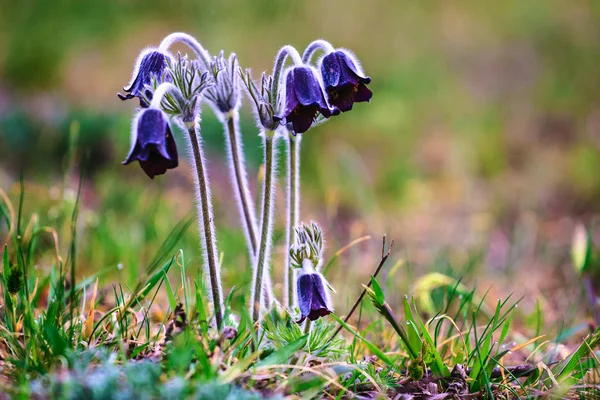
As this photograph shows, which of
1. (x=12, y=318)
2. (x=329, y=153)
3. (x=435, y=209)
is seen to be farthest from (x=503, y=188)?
(x=12, y=318)

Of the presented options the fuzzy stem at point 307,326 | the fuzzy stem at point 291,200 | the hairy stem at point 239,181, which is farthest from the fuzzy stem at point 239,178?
the fuzzy stem at point 307,326

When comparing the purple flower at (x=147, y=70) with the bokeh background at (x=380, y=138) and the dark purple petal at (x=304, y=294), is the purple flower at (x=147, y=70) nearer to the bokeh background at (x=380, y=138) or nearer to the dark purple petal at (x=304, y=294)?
the dark purple petal at (x=304, y=294)

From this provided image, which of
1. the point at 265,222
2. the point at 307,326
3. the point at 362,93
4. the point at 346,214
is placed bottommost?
the point at 346,214

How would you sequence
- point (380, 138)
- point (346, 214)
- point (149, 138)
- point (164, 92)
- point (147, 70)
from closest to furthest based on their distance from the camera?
point (149, 138) → point (164, 92) → point (147, 70) → point (346, 214) → point (380, 138)

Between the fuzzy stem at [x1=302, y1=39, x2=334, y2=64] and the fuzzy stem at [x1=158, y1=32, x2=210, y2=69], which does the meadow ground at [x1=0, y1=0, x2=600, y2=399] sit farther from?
the fuzzy stem at [x1=302, y1=39, x2=334, y2=64]

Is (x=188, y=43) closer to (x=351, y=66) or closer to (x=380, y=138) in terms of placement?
(x=351, y=66)

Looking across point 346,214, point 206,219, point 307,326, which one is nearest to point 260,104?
point 206,219

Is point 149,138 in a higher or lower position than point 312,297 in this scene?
higher
